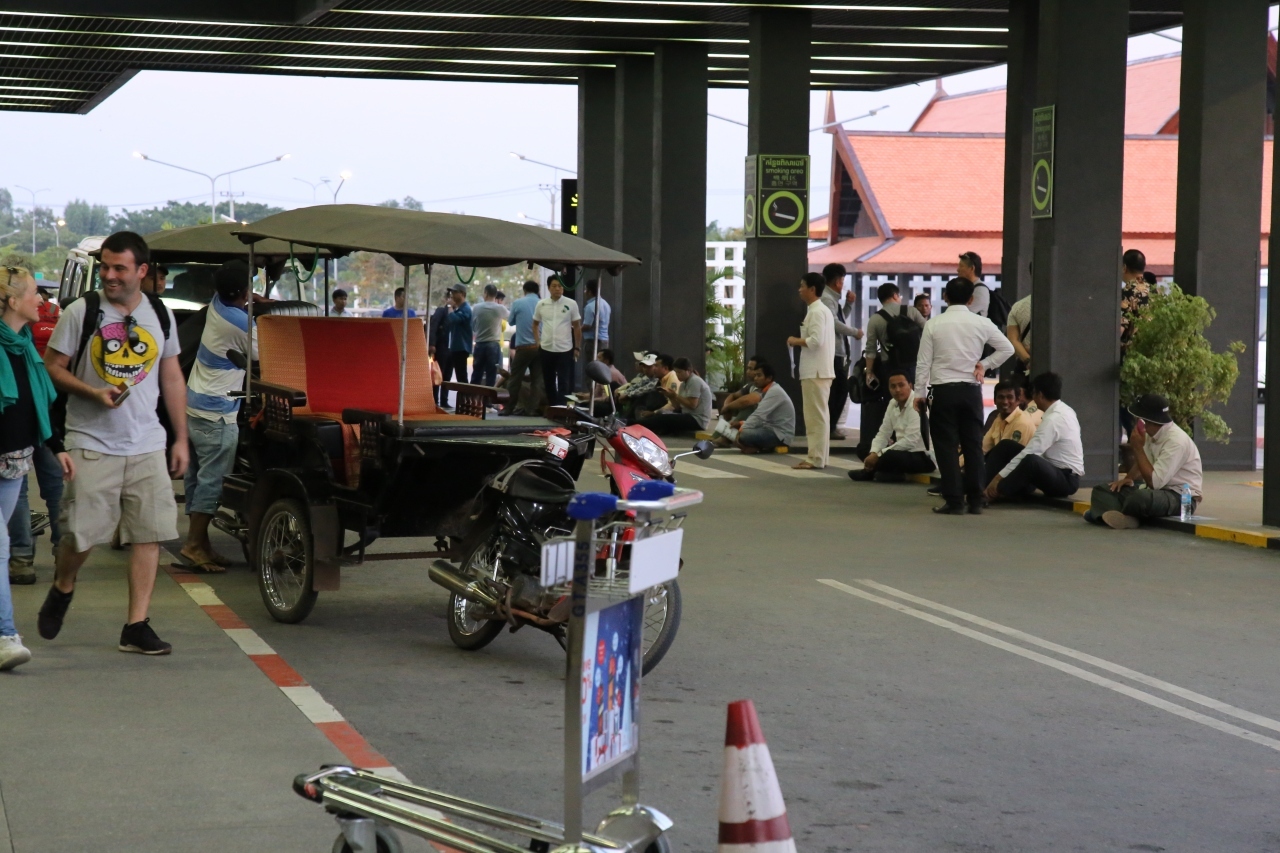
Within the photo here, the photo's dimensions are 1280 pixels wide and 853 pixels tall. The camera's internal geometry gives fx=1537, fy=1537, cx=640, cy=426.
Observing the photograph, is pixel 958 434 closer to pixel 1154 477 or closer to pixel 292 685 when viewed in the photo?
pixel 1154 477

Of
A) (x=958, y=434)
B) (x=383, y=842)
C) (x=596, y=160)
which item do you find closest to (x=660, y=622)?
(x=383, y=842)

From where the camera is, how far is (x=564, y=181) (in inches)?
1086

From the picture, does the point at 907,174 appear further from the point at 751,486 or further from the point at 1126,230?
the point at 751,486

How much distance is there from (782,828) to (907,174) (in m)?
32.1

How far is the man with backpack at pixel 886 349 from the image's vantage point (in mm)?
17188

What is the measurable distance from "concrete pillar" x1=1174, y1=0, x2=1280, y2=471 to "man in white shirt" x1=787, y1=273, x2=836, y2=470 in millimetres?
3786

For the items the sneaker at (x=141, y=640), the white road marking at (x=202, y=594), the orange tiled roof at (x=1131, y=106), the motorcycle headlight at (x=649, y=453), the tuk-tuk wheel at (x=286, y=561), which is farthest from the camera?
the orange tiled roof at (x=1131, y=106)

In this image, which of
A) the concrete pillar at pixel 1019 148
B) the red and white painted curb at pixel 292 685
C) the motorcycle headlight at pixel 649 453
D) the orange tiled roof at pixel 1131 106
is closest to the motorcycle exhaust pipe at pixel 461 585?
the red and white painted curb at pixel 292 685

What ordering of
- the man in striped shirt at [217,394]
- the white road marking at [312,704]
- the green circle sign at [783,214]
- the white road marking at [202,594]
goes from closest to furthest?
1. the white road marking at [312,704]
2. the white road marking at [202,594]
3. the man in striped shirt at [217,394]
4. the green circle sign at [783,214]

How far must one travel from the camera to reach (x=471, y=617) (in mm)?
7828

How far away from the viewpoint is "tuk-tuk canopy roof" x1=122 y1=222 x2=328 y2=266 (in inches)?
442

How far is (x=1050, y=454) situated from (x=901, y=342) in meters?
3.69

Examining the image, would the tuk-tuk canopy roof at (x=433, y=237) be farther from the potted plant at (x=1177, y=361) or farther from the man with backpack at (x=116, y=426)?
the potted plant at (x=1177, y=361)

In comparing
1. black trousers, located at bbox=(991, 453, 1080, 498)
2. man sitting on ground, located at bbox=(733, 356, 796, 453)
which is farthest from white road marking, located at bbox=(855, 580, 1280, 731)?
man sitting on ground, located at bbox=(733, 356, 796, 453)
